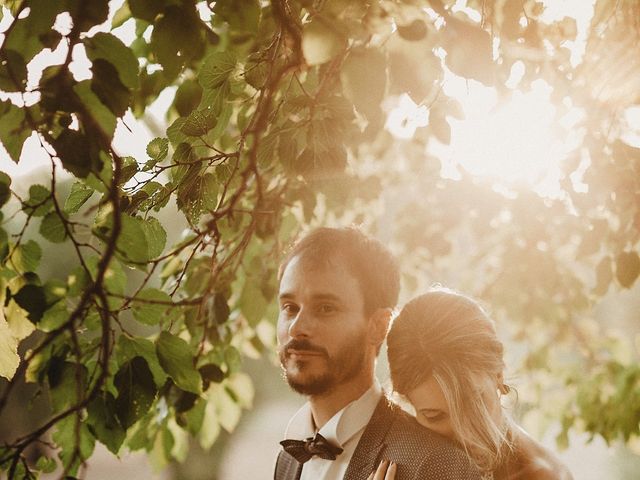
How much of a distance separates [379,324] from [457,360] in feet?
0.80

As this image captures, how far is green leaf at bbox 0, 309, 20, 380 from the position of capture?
122cm

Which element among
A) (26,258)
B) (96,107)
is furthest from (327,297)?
(96,107)

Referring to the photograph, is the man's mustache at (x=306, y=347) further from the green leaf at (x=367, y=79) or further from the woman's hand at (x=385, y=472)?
the green leaf at (x=367, y=79)

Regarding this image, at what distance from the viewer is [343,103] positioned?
4.14ft

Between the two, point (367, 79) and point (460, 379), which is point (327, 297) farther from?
point (367, 79)

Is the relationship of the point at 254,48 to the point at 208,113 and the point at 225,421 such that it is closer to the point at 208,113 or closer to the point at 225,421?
the point at 208,113

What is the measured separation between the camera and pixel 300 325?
1751 mm

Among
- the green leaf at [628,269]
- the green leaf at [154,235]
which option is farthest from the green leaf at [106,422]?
the green leaf at [628,269]

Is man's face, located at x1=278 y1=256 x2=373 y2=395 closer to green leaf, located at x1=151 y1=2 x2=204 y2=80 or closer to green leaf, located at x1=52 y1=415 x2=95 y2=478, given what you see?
green leaf, located at x1=52 y1=415 x2=95 y2=478

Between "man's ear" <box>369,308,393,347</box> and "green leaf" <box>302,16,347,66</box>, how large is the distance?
1.09 metres

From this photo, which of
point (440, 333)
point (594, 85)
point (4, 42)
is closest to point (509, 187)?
point (594, 85)

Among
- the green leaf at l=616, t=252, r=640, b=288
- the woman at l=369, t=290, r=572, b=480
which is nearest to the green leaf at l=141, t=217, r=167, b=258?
the woman at l=369, t=290, r=572, b=480

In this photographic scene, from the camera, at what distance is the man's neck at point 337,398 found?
1.78 meters

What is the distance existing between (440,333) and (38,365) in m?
1.09
